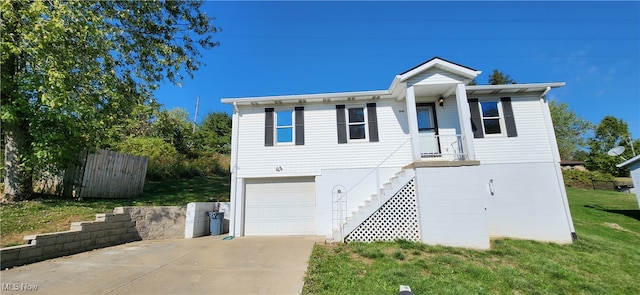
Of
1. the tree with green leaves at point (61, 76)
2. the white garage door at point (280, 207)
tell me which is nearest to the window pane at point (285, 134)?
the white garage door at point (280, 207)

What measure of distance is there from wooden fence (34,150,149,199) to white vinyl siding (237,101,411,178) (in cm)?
524

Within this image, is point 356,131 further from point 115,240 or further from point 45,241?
point 45,241

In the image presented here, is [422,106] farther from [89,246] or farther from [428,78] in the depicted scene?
[89,246]

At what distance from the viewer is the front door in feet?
30.3

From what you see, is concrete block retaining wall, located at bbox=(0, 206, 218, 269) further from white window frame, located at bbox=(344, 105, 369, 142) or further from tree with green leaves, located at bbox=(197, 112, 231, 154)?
tree with green leaves, located at bbox=(197, 112, 231, 154)

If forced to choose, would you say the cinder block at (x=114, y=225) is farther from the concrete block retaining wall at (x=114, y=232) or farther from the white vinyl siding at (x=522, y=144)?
the white vinyl siding at (x=522, y=144)

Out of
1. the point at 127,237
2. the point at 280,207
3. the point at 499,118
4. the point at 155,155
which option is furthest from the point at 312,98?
the point at 155,155

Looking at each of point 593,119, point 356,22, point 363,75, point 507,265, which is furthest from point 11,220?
point 593,119

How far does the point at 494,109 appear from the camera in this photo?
30.6ft

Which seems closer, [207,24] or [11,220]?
[11,220]

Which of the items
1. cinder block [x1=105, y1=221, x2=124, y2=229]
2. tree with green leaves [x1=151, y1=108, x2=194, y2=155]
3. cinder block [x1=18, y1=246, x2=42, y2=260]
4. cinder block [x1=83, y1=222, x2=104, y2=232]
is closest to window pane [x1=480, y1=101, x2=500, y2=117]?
cinder block [x1=105, y1=221, x2=124, y2=229]

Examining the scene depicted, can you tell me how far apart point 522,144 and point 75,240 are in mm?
13452

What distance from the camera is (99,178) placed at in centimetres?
947

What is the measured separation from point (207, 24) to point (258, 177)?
8.15 meters
